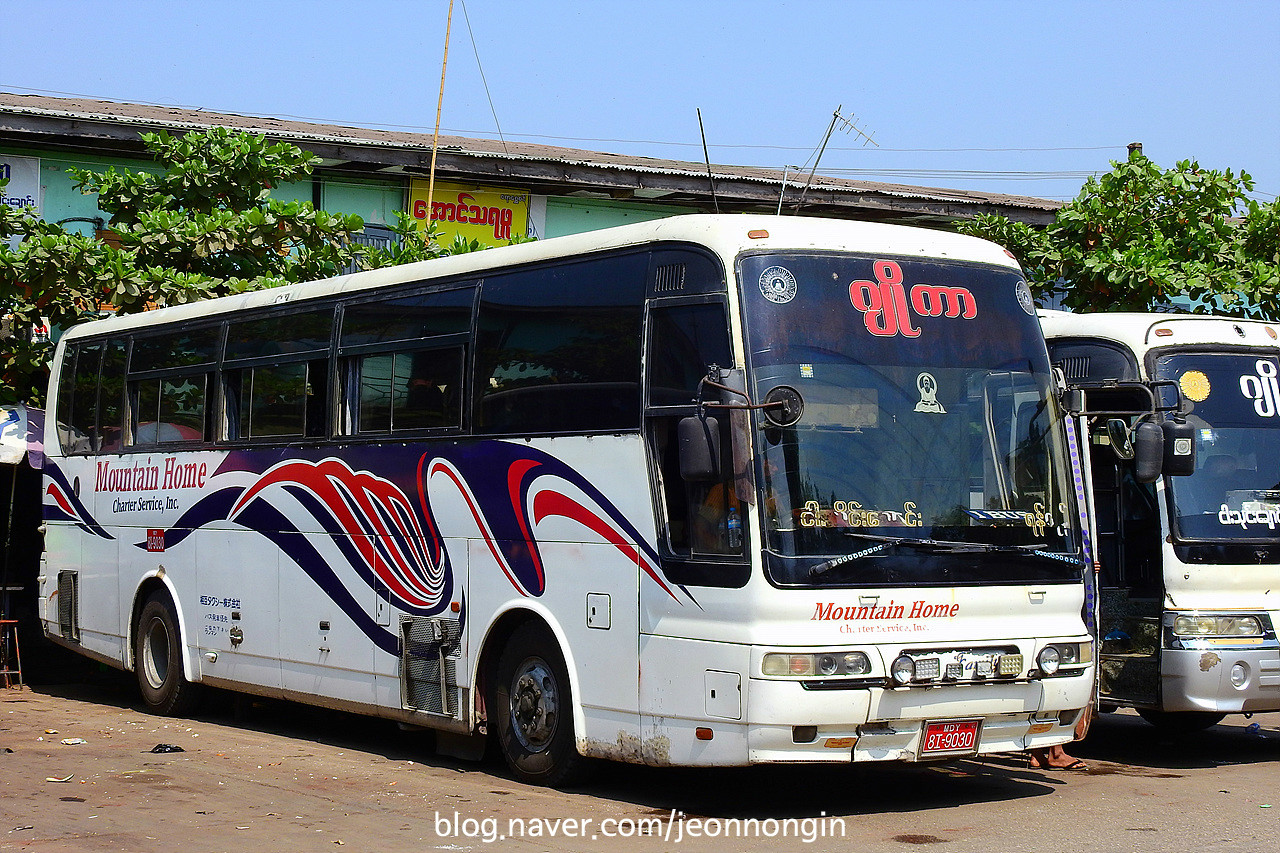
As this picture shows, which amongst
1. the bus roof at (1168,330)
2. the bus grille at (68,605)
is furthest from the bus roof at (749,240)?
the bus grille at (68,605)

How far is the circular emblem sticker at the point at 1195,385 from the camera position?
1073cm

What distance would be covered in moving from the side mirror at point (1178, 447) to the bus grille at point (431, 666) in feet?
15.4

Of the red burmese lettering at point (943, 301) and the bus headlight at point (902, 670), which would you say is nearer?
the bus headlight at point (902, 670)

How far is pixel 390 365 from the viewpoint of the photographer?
10805 millimetres

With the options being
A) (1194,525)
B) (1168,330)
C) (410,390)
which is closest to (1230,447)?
(1194,525)

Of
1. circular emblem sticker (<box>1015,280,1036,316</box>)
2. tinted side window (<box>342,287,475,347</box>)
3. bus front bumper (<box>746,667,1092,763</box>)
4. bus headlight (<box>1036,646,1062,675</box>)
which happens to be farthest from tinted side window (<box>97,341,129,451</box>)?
bus headlight (<box>1036,646,1062,675</box>)

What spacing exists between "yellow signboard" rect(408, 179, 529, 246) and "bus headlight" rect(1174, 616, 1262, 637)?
46.9ft

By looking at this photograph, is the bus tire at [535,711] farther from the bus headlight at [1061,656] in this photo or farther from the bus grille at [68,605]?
the bus grille at [68,605]

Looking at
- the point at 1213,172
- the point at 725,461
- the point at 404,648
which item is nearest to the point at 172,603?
the point at 404,648

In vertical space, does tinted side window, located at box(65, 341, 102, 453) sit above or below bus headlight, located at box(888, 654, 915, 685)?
above

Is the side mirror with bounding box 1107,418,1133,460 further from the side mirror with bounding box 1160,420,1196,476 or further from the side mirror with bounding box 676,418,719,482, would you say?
the side mirror with bounding box 676,418,719,482

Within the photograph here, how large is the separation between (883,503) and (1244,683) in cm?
368

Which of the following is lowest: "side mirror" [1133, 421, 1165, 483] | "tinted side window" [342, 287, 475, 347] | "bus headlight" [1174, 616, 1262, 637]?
"bus headlight" [1174, 616, 1262, 637]

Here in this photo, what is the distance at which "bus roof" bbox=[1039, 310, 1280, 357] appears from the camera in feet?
35.4
